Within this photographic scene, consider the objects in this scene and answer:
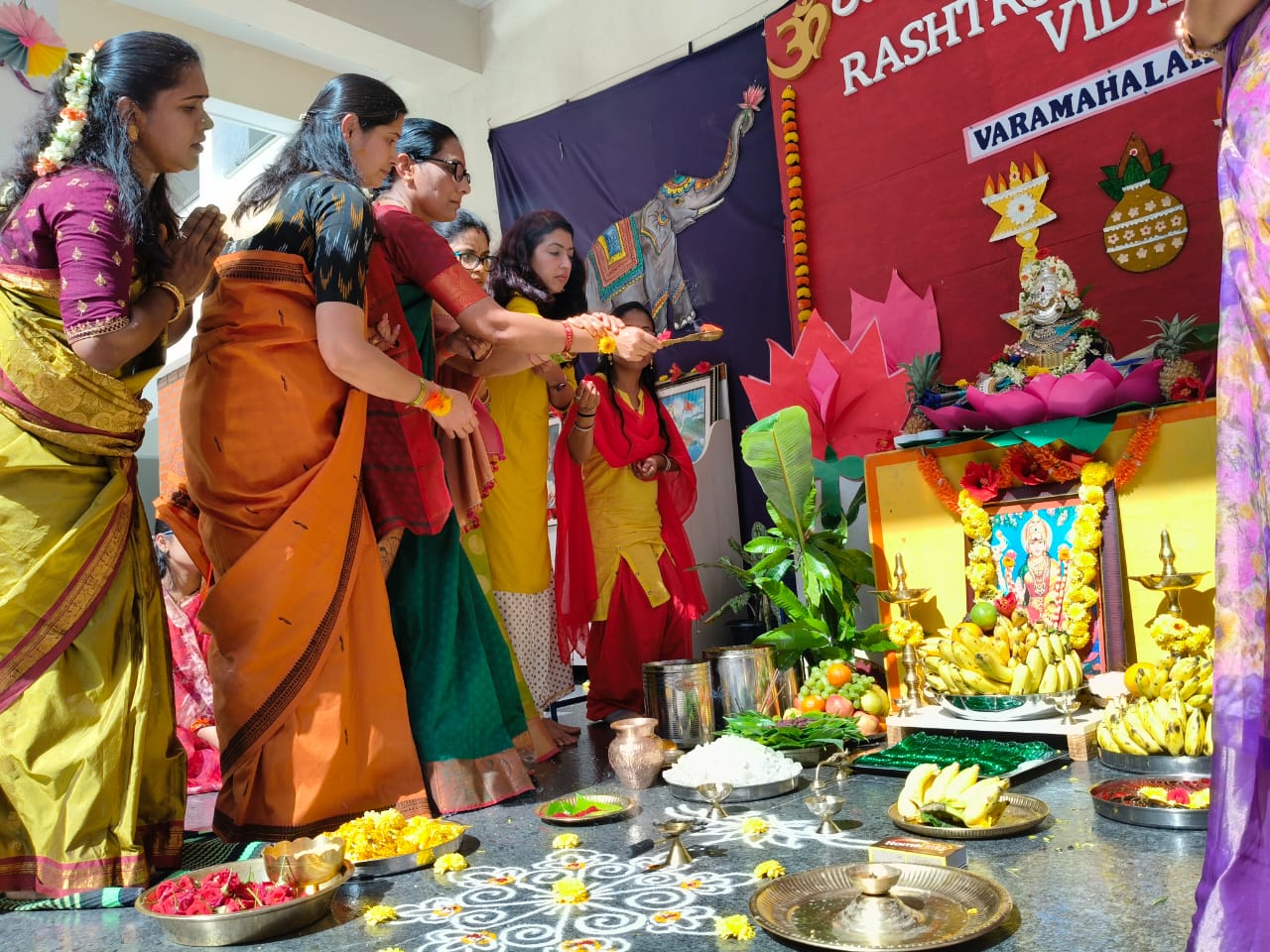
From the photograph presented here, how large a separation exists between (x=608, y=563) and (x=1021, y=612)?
4.82 ft

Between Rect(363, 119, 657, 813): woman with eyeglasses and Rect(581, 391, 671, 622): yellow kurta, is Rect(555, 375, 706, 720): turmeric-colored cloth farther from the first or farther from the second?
Rect(363, 119, 657, 813): woman with eyeglasses

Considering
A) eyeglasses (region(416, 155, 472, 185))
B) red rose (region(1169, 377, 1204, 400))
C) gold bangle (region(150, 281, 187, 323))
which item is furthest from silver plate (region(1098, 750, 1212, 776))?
gold bangle (region(150, 281, 187, 323))

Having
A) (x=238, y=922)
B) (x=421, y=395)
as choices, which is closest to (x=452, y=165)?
(x=421, y=395)

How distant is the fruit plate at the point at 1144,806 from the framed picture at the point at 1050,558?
2.36 feet

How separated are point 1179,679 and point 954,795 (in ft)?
2.36

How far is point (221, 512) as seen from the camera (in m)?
2.31

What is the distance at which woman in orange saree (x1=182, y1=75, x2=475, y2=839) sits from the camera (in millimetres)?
2250

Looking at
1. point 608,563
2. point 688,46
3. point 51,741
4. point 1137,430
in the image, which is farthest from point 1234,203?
point 688,46

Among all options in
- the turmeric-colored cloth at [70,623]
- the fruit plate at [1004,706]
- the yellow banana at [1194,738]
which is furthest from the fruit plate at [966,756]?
the turmeric-colored cloth at [70,623]

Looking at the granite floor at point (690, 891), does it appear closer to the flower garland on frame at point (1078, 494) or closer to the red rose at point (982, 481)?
the flower garland on frame at point (1078, 494)

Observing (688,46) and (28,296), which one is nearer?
(28,296)

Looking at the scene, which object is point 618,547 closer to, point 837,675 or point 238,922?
point 837,675

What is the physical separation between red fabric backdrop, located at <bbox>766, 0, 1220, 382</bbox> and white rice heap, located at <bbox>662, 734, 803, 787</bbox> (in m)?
2.12

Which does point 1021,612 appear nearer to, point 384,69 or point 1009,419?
point 1009,419
